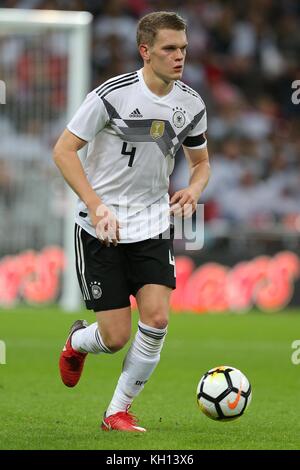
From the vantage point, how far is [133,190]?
651cm

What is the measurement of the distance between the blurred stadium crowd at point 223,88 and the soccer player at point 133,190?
962cm

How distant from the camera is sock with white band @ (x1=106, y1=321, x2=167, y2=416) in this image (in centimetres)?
637

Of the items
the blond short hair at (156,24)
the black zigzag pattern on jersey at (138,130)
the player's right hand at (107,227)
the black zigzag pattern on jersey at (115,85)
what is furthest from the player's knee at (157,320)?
the blond short hair at (156,24)

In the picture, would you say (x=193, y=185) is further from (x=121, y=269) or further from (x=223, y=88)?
(x=223, y=88)

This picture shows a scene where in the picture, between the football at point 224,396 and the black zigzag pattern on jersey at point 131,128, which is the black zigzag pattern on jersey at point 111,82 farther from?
the football at point 224,396

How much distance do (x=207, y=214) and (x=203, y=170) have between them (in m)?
10.5

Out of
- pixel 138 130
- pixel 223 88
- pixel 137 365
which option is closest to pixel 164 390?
pixel 137 365

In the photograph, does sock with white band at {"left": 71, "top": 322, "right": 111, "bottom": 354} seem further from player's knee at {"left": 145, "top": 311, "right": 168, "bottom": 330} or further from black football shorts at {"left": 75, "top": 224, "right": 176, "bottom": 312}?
player's knee at {"left": 145, "top": 311, "right": 168, "bottom": 330}

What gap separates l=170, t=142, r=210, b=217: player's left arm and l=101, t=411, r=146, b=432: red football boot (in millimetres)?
1147

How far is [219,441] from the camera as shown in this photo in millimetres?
5973

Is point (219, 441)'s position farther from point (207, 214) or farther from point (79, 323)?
point (207, 214)

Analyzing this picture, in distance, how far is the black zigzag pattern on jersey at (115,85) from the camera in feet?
20.9

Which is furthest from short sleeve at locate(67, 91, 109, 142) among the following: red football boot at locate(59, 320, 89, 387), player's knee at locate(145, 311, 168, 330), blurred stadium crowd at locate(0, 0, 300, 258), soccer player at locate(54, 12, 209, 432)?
blurred stadium crowd at locate(0, 0, 300, 258)

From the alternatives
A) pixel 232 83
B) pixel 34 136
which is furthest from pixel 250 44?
pixel 34 136
